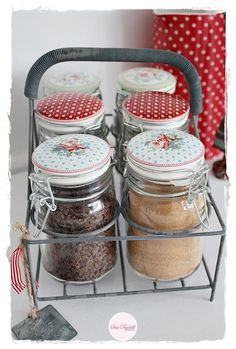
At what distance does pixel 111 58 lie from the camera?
568 millimetres

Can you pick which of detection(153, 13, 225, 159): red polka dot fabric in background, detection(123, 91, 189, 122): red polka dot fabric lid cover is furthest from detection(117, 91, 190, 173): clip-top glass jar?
detection(153, 13, 225, 159): red polka dot fabric in background

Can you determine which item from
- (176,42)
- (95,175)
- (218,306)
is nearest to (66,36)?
(176,42)

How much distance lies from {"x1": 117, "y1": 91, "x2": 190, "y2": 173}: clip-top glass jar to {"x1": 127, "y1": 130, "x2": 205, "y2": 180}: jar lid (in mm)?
37

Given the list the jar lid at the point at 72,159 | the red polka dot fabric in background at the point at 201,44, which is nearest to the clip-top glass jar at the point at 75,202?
the jar lid at the point at 72,159

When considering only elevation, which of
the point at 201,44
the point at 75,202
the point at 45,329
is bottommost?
the point at 45,329

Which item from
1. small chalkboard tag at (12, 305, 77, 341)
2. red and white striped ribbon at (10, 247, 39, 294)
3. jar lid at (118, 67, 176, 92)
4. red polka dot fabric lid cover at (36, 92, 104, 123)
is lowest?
small chalkboard tag at (12, 305, 77, 341)

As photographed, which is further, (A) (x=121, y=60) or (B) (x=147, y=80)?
(B) (x=147, y=80)

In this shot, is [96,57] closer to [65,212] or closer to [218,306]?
[65,212]

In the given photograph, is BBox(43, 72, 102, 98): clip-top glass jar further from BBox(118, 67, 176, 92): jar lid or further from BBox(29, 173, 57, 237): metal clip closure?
BBox(29, 173, 57, 237): metal clip closure

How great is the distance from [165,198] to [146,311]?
125mm

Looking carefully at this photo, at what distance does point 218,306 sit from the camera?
1.83ft

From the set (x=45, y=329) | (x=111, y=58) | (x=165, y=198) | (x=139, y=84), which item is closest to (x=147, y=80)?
(x=139, y=84)

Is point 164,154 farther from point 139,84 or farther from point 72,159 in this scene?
point 139,84

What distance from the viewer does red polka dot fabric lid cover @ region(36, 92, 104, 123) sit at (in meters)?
0.58
